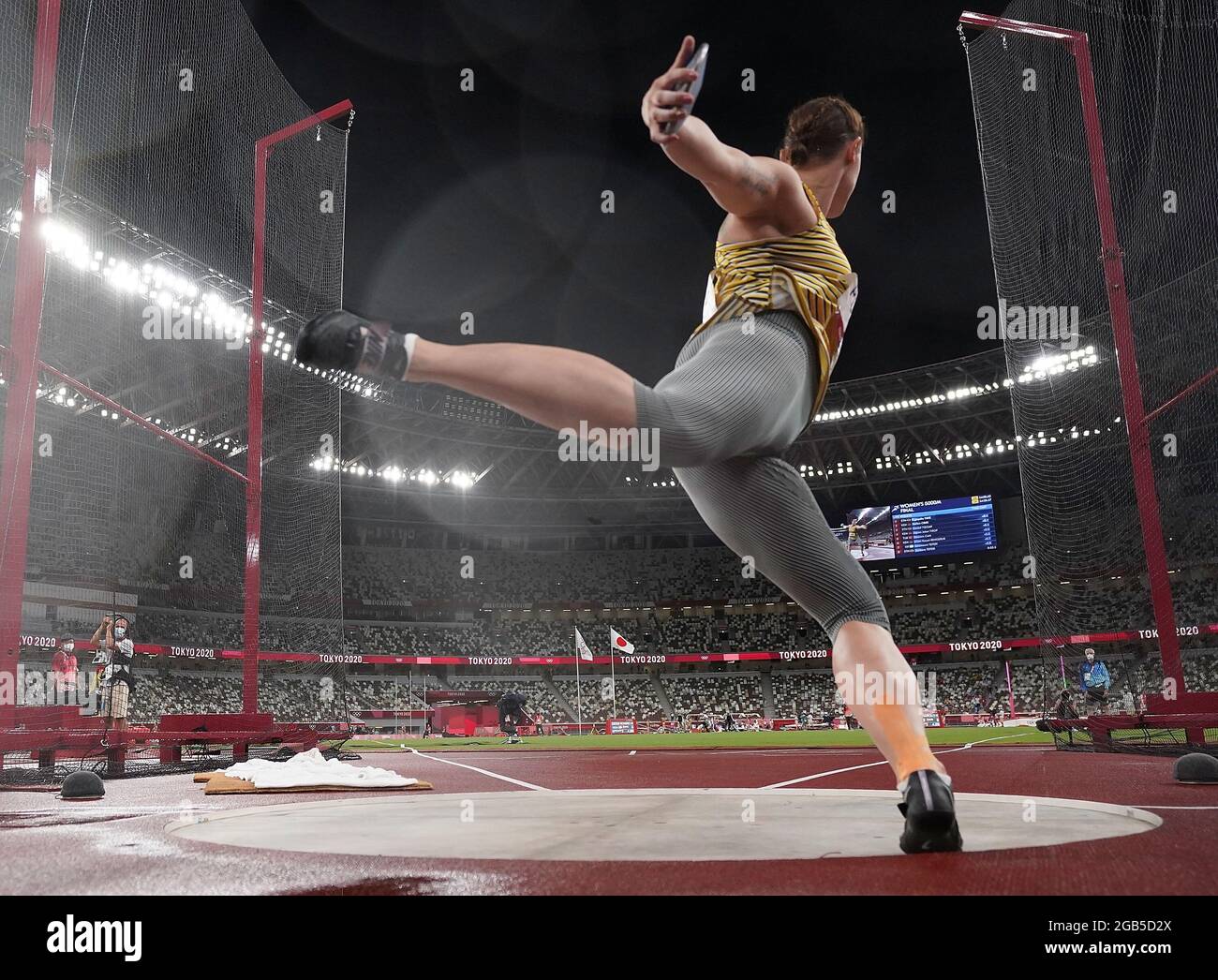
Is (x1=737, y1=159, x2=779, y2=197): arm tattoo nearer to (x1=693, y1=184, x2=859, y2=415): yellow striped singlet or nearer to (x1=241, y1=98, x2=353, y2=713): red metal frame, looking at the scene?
(x1=693, y1=184, x2=859, y2=415): yellow striped singlet

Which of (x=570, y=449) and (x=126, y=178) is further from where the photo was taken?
(x=126, y=178)

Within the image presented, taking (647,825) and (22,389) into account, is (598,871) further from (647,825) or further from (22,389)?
(22,389)

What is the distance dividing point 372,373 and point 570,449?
2.09 ft

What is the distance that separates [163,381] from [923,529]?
32.7 metres

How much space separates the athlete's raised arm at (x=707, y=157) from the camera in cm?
170

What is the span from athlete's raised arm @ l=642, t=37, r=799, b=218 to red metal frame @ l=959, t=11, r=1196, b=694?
8411mm

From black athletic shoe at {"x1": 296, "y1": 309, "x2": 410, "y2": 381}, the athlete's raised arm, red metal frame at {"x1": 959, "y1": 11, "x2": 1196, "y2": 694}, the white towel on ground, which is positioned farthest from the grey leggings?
red metal frame at {"x1": 959, "y1": 11, "x2": 1196, "y2": 694}

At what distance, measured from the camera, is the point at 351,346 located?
1687mm

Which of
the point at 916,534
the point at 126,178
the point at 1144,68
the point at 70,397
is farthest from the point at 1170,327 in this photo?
the point at 70,397

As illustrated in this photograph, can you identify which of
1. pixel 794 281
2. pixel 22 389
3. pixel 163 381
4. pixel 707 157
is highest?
pixel 163 381

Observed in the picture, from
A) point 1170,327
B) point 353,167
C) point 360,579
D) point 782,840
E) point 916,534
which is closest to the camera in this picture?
point 782,840

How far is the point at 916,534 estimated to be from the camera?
3938 cm

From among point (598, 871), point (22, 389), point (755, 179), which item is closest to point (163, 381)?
point (22, 389)
